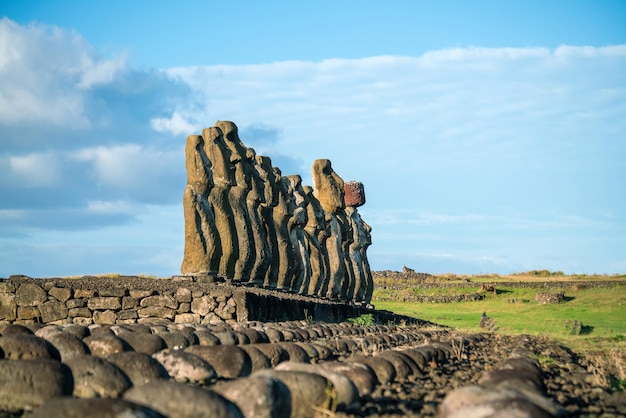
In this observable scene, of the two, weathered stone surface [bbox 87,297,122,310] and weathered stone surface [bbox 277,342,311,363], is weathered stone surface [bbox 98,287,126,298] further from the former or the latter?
weathered stone surface [bbox 277,342,311,363]

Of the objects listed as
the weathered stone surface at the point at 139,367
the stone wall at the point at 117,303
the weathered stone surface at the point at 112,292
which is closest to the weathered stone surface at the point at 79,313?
the stone wall at the point at 117,303

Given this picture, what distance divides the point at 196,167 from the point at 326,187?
13567 mm

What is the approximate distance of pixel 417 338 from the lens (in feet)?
52.1

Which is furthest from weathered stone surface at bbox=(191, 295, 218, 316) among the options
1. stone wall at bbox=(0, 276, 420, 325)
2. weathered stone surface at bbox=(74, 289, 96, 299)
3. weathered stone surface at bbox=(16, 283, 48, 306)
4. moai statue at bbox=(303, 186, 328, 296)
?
moai statue at bbox=(303, 186, 328, 296)

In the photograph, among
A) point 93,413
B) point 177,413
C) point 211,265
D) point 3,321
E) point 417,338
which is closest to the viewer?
point 93,413

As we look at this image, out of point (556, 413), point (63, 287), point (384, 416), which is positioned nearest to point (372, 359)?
point (384, 416)

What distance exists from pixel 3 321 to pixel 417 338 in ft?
24.3

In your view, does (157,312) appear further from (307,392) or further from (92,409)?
(92,409)

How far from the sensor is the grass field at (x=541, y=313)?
67.4ft

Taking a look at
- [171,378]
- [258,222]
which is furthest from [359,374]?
[258,222]

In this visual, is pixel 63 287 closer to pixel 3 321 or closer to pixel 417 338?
pixel 3 321

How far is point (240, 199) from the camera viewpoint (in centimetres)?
2212

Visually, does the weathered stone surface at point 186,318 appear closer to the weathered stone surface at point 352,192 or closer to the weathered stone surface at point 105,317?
the weathered stone surface at point 105,317

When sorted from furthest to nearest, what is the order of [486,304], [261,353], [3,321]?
[486,304] < [3,321] < [261,353]
